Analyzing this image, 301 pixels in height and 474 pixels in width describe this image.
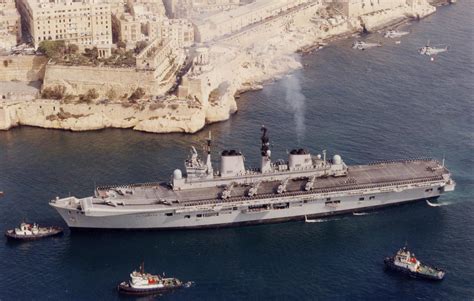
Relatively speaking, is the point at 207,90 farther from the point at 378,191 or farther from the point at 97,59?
the point at 378,191

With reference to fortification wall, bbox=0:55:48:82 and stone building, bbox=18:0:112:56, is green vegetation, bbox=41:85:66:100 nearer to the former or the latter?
fortification wall, bbox=0:55:48:82

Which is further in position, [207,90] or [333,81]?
[333,81]

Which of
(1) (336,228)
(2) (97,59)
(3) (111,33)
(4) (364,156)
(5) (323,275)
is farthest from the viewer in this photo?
(3) (111,33)

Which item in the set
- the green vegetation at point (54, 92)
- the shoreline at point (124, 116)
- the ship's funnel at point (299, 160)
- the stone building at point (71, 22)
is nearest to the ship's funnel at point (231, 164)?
the ship's funnel at point (299, 160)

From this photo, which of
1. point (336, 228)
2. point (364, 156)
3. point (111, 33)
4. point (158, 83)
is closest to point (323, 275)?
point (336, 228)

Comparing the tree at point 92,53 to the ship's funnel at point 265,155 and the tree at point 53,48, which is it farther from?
the ship's funnel at point 265,155

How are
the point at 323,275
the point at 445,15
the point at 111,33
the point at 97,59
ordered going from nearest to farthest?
1. the point at 323,275
2. the point at 97,59
3. the point at 111,33
4. the point at 445,15
